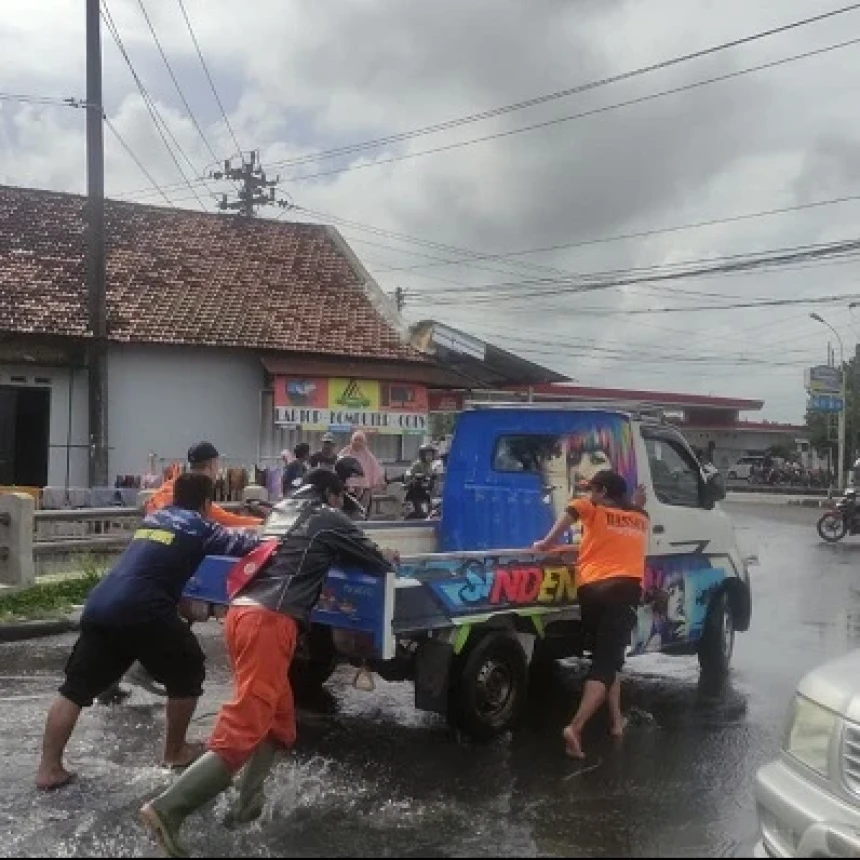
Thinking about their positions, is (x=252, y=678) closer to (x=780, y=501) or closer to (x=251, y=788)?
(x=251, y=788)

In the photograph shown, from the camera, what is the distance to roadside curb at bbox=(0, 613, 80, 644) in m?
9.97

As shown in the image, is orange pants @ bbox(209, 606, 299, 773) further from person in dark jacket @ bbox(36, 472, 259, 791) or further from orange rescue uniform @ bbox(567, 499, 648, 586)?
orange rescue uniform @ bbox(567, 499, 648, 586)

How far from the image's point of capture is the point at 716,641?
331 inches

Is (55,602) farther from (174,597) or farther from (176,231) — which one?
(176,231)

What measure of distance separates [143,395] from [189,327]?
139 centimetres

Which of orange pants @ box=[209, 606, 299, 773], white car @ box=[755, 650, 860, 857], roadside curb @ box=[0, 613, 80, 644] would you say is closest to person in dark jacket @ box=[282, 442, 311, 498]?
roadside curb @ box=[0, 613, 80, 644]

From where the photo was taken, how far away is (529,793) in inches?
225

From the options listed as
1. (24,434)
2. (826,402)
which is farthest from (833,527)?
(826,402)

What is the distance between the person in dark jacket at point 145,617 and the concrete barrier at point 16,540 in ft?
19.8

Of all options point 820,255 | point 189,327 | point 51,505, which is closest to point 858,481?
point 820,255

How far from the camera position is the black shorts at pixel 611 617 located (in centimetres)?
668

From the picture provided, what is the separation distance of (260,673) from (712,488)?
4.53 m

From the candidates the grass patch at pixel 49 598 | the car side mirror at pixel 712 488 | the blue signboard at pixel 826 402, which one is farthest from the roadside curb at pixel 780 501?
the car side mirror at pixel 712 488

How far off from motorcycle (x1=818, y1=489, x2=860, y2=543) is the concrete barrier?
641 inches
